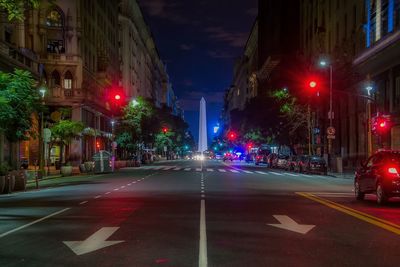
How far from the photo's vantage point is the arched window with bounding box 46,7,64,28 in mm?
66500

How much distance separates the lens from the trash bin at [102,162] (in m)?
51.9

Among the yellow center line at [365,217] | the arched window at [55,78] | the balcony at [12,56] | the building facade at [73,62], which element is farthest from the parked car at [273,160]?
the yellow center line at [365,217]

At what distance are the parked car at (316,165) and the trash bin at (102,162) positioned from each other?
18107 mm

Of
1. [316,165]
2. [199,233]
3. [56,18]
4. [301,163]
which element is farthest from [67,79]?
[199,233]

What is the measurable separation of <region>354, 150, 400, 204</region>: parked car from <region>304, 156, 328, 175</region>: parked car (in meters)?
26.5

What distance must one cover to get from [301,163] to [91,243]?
43557mm

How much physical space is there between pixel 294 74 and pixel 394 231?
7970 cm

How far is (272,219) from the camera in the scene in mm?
14398

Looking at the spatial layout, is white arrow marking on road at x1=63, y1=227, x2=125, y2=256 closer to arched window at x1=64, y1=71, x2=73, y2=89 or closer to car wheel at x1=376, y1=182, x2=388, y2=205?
car wheel at x1=376, y1=182, x2=388, y2=205

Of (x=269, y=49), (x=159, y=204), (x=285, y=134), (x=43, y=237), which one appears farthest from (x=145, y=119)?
(x=43, y=237)

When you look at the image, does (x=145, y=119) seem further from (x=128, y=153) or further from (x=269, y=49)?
(x=269, y=49)

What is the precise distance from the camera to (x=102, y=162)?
5222 centimetres

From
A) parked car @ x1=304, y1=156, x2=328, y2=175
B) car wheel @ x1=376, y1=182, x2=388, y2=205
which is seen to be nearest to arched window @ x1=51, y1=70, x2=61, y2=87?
parked car @ x1=304, y1=156, x2=328, y2=175

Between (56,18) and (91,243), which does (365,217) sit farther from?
(56,18)
